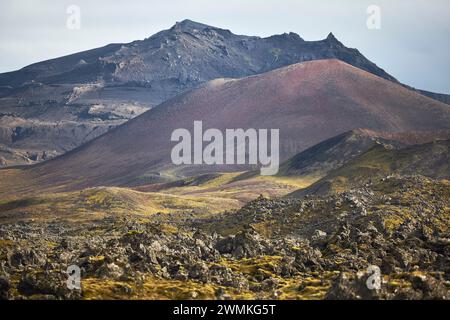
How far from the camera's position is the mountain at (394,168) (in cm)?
17800

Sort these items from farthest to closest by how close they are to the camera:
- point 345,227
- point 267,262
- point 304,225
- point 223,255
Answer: point 304,225
point 345,227
point 223,255
point 267,262

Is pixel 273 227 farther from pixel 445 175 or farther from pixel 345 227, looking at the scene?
pixel 445 175

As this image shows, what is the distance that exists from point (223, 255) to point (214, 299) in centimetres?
1939

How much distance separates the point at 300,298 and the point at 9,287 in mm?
18908

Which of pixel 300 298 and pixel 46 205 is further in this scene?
pixel 46 205

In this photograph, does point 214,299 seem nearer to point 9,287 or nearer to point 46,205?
point 9,287

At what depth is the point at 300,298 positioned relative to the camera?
181 feet

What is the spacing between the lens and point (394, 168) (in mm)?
185250

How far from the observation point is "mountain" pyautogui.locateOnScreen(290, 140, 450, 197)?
178000 millimetres

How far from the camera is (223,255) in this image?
7388 centimetres
